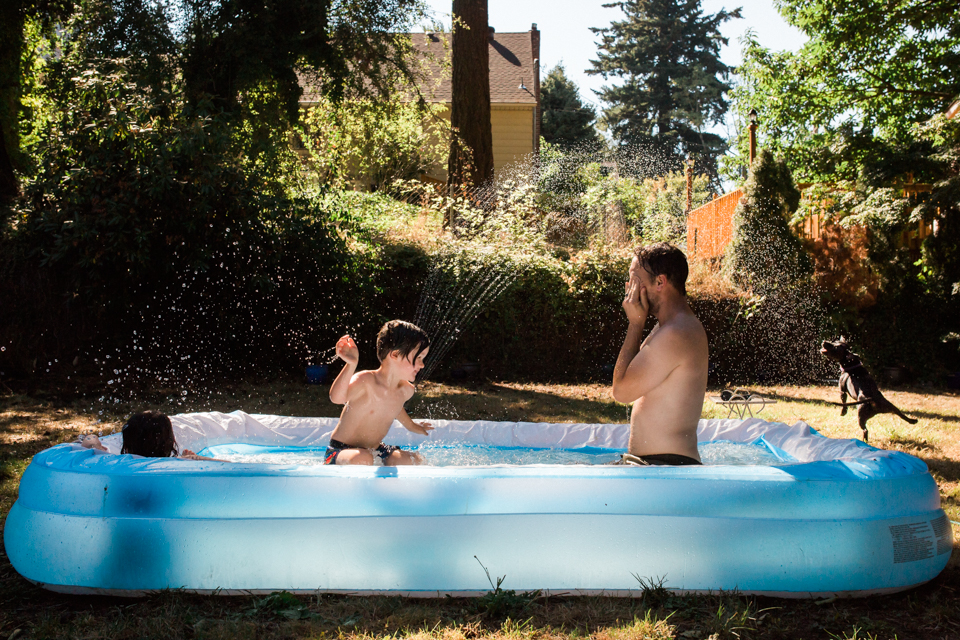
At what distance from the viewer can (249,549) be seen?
285cm

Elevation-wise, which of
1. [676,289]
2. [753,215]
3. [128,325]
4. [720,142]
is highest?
[720,142]

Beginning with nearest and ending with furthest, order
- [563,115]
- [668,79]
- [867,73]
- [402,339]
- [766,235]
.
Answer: [402,339], [766,235], [867,73], [563,115], [668,79]

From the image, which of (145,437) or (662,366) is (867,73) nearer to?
(662,366)

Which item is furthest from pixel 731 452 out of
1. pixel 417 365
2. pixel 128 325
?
pixel 128 325

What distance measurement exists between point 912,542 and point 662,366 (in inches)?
48.6

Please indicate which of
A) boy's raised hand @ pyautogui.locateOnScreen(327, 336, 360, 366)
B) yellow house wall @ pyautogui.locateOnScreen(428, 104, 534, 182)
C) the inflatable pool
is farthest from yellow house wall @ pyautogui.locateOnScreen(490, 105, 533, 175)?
the inflatable pool

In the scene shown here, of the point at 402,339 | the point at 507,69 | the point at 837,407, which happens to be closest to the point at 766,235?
the point at 837,407

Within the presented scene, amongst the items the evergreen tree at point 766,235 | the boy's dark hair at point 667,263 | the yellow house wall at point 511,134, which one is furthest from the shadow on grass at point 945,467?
the yellow house wall at point 511,134

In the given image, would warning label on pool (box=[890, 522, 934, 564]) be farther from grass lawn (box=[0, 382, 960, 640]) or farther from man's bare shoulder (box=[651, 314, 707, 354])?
man's bare shoulder (box=[651, 314, 707, 354])

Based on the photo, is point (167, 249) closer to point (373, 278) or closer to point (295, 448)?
point (373, 278)

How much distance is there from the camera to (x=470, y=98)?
1228cm

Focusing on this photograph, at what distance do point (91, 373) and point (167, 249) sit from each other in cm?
183

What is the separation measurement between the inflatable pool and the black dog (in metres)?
2.95

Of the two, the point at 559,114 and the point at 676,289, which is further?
the point at 559,114
